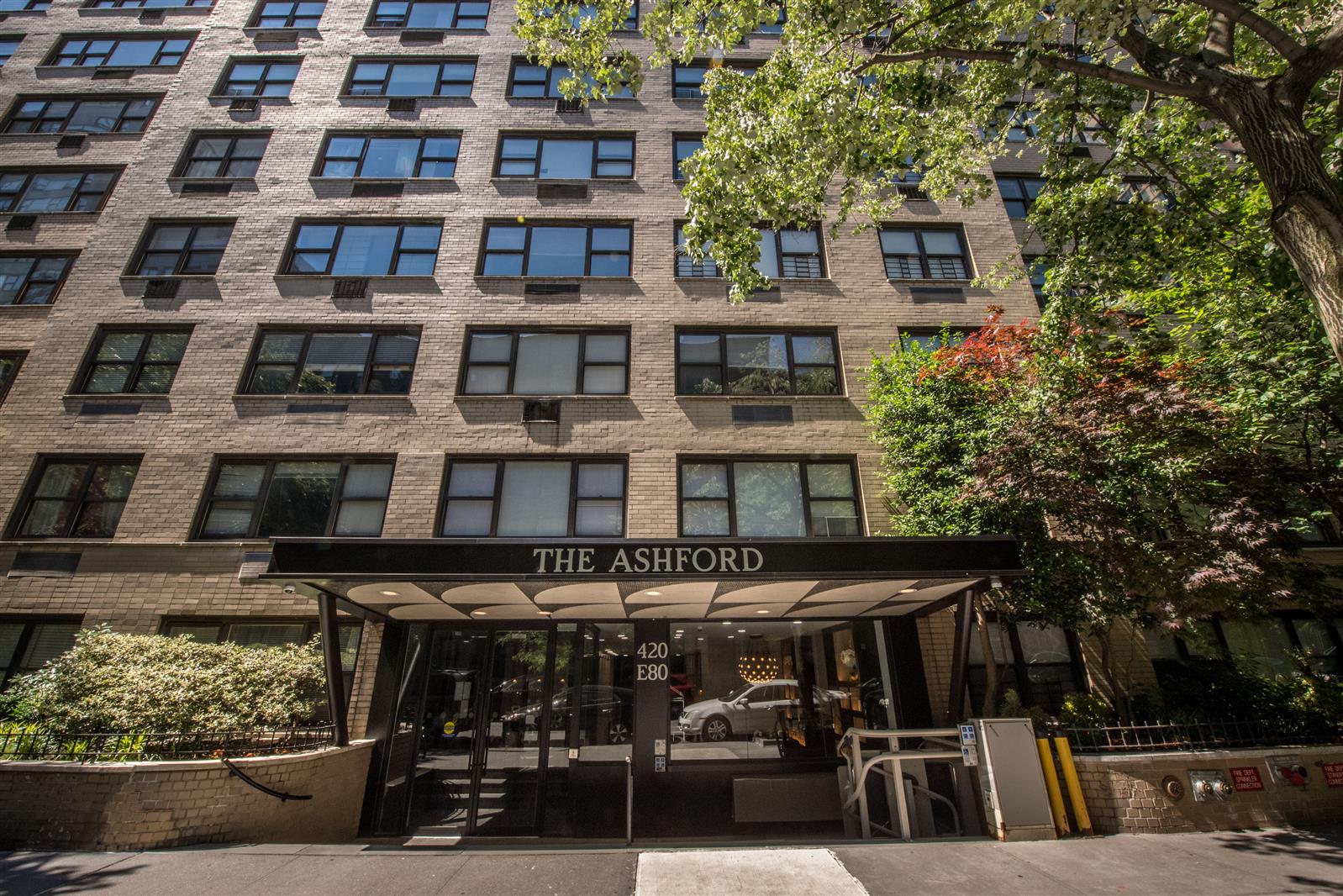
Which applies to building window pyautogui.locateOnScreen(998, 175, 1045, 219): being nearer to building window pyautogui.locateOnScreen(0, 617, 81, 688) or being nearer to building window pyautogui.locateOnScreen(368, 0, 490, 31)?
building window pyautogui.locateOnScreen(368, 0, 490, 31)

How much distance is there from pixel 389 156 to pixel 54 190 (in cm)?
917

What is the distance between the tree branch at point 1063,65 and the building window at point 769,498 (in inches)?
293

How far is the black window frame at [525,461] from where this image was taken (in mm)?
11633

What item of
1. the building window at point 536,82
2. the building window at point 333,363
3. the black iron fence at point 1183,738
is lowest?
the black iron fence at point 1183,738

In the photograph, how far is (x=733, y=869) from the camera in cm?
606

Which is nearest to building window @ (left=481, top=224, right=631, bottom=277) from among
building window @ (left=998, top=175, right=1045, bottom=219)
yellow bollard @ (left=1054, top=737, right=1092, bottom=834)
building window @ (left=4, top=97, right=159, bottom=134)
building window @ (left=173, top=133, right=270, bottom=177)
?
building window @ (left=173, top=133, right=270, bottom=177)

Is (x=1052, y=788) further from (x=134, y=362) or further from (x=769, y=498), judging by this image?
(x=134, y=362)

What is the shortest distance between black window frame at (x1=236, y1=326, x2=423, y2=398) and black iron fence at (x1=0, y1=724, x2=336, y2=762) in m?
7.15

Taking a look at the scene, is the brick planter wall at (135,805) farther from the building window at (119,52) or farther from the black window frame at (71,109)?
the building window at (119,52)

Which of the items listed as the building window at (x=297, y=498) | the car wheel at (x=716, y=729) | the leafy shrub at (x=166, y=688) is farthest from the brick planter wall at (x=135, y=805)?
the car wheel at (x=716, y=729)

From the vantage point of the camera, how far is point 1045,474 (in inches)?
347

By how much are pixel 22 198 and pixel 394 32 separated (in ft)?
36.9

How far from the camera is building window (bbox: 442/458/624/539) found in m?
11.7

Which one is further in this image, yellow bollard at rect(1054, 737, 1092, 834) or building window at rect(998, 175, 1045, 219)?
building window at rect(998, 175, 1045, 219)
